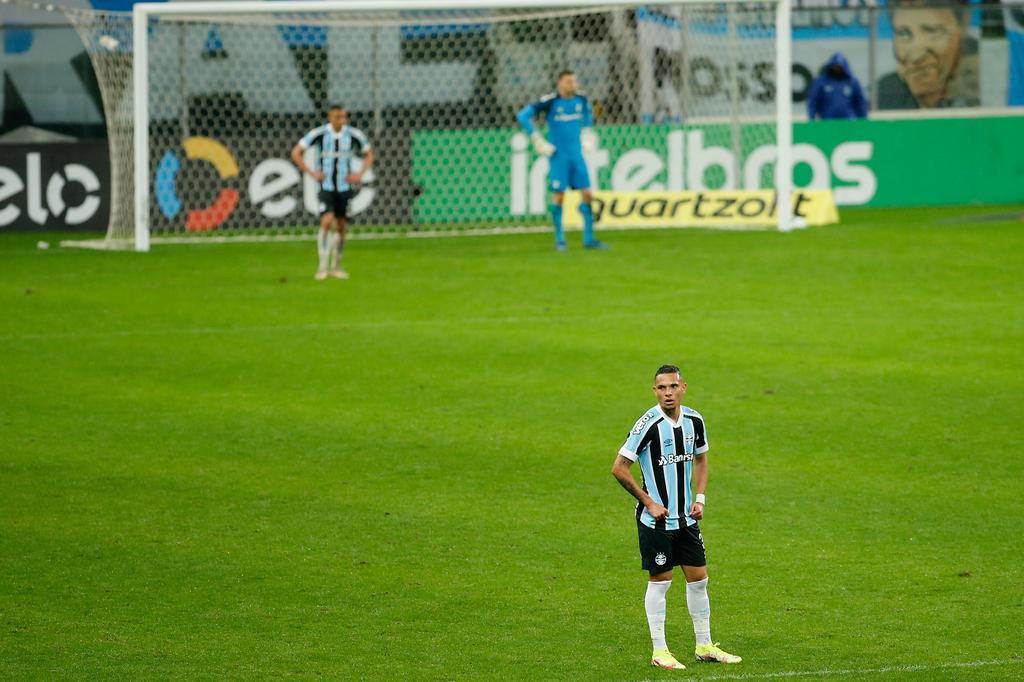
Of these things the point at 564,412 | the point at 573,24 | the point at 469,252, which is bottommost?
the point at 564,412

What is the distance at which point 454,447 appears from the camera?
38.5 ft

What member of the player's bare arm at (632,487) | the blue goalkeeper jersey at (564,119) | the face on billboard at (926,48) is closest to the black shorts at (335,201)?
the blue goalkeeper jersey at (564,119)

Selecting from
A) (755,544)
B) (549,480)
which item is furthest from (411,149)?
(755,544)

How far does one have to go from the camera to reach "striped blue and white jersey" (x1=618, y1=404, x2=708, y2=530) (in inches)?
283

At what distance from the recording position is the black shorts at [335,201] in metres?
20.0

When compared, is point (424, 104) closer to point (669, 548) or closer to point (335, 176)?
point (335, 176)

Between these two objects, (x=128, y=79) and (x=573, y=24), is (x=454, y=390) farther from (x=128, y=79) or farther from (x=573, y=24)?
(x=573, y=24)

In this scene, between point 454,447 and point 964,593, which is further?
point 454,447

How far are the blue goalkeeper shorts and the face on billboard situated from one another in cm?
963

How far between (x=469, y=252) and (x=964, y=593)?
1522 cm

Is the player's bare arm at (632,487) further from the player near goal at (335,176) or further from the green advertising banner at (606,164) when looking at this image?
the green advertising banner at (606,164)

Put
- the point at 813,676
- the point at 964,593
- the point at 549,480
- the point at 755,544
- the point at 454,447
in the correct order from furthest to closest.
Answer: the point at 454,447 < the point at 549,480 < the point at 755,544 < the point at 964,593 < the point at 813,676

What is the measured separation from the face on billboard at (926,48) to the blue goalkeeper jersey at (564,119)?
371 inches

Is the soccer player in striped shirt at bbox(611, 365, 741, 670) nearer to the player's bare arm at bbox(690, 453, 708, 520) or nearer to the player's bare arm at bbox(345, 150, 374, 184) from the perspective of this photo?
the player's bare arm at bbox(690, 453, 708, 520)
